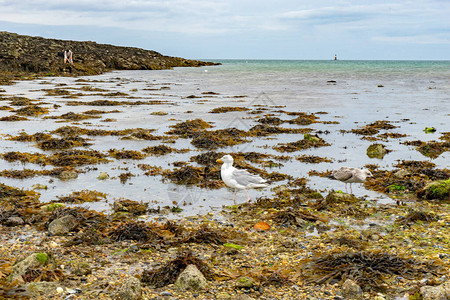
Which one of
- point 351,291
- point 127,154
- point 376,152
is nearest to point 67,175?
point 127,154

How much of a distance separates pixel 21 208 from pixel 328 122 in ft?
59.1

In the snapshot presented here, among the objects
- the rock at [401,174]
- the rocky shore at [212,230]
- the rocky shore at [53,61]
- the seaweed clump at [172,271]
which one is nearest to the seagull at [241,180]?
the rocky shore at [212,230]

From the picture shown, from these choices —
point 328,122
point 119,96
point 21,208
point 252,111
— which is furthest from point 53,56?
point 21,208

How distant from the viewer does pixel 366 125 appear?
859 inches

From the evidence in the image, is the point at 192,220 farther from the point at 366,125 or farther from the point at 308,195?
the point at 366,125

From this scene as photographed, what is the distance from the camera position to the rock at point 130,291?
5379 millimetres

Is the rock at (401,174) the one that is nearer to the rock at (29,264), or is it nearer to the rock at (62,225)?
the rock at (62,225)

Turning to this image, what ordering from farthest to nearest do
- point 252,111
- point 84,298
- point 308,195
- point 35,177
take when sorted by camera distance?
point 252,111
point 35,177
point 308,195
point 84,298

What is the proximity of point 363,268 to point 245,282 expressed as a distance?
2.03 meters

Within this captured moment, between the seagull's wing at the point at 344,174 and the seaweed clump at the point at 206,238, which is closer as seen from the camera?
the seaweed clump at the point at 206,238

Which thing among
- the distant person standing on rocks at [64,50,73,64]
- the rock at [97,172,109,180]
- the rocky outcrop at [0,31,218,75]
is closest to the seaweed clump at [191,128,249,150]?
the rock at [97,172,109,180]

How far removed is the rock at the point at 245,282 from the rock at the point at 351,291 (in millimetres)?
1389

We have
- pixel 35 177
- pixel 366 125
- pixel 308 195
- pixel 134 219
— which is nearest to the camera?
pixel 134 219

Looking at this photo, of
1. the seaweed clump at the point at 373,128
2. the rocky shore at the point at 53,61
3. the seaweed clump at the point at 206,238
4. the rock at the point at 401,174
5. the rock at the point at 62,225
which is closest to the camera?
the seaweed clump at the point at 206,238
